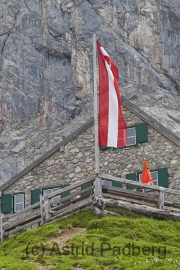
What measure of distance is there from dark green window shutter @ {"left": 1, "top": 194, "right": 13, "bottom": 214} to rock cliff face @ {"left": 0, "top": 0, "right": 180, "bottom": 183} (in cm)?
6161

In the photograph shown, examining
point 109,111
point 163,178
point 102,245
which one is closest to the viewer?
point 102,245

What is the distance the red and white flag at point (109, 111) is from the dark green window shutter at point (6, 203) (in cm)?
1182

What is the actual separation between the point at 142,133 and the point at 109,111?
342 inches

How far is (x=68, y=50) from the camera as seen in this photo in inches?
4141

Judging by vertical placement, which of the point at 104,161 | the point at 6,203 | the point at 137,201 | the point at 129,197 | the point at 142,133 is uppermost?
the point at 142,133

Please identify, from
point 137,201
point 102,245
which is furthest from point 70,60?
point 102,245

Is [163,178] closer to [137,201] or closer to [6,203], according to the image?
[137,201]

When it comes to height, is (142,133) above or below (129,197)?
above

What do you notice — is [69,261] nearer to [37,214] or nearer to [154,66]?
[37,214]

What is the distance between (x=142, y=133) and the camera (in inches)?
1102

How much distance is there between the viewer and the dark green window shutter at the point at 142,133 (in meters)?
27.9

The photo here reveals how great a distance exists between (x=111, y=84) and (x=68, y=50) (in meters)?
86.6

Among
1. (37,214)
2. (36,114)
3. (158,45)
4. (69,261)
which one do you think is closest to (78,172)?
(37,214)

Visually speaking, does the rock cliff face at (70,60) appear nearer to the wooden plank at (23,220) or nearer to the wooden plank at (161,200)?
the wooden plank at (23,220)
